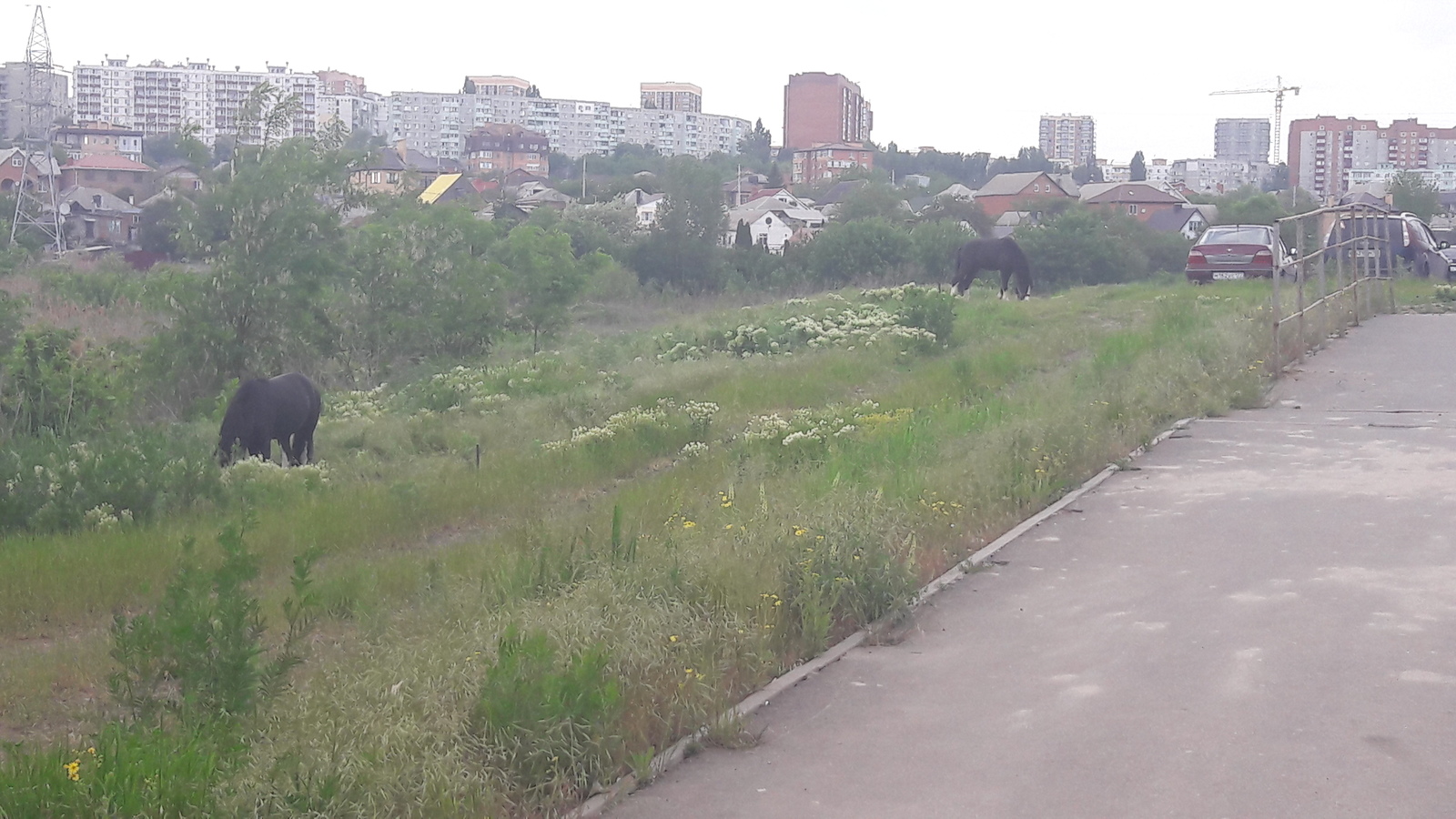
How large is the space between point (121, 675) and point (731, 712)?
2.59m

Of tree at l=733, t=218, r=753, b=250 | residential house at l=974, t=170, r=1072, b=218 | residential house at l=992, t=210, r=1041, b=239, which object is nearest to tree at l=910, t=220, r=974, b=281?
residential house at l=992, t=210, r=1041, b=239

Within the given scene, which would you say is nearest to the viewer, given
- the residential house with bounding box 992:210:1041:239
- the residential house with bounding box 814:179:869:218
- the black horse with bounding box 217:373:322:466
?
the black horse with bounding box 217:373:322:466

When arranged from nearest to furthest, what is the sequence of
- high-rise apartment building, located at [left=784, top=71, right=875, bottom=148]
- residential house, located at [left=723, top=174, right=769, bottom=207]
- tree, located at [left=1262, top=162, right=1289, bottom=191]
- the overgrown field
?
the overgrown field, residential house, located at [left=723, top=174, right=769, bottom=207], tree, located at [left=1262, top=162, right=1289, bottom=191], high-rise apartment building, located at [left=784, top=71, right=875, bottom=148]

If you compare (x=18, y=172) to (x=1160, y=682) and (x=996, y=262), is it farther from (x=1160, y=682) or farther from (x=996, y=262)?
(x=1160, y=682)

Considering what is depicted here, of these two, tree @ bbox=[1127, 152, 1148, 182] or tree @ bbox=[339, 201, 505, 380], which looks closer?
tree @ bbox=[339, 201, 505, 380]

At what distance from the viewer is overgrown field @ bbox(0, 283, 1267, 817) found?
17.3 feet

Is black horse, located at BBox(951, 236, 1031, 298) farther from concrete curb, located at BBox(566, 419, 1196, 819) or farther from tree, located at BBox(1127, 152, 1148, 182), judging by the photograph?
tree, located at BBox(1127, 152, 1148, 182)

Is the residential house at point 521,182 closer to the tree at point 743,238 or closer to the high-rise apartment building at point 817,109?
the tree at point 743,238

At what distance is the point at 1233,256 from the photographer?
96.4 ft

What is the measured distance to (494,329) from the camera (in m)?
38.1

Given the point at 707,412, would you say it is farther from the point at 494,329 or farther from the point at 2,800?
the point at 494,329

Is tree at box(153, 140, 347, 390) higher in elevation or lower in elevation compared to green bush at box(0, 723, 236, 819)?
higher

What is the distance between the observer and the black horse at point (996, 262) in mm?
32678

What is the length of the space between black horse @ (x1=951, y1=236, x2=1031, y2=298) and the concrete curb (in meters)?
21.7
